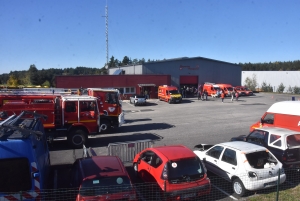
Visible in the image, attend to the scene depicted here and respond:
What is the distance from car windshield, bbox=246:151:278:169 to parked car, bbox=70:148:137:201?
383 cm

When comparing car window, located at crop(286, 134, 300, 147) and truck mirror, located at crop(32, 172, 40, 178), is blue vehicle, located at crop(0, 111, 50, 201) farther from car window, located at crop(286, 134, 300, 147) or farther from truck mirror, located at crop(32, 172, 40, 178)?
car window, located at crop(286, 134, 300, 147)

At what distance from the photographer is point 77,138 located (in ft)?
44.6

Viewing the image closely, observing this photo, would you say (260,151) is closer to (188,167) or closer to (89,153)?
(188,167)

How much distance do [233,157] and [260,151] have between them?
31.6 inches

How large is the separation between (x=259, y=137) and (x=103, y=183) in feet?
22.8

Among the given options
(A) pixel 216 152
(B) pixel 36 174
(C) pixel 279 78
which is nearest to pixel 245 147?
(A) pixel 216 152

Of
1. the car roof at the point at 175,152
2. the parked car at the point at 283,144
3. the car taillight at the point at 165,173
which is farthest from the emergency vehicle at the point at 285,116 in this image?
the car taillight at the point at 165,173

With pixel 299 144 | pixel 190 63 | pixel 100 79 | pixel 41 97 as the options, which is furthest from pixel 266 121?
pixel 190 63

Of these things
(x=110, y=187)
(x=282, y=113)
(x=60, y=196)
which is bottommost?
(x=60, y=196)

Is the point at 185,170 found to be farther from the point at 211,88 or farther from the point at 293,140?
the point at 211,88

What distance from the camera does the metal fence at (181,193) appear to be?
5691 millimetres

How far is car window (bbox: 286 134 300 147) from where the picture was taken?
30.9 feet

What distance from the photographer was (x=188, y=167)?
715 cm

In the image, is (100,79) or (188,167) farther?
(100,79)
